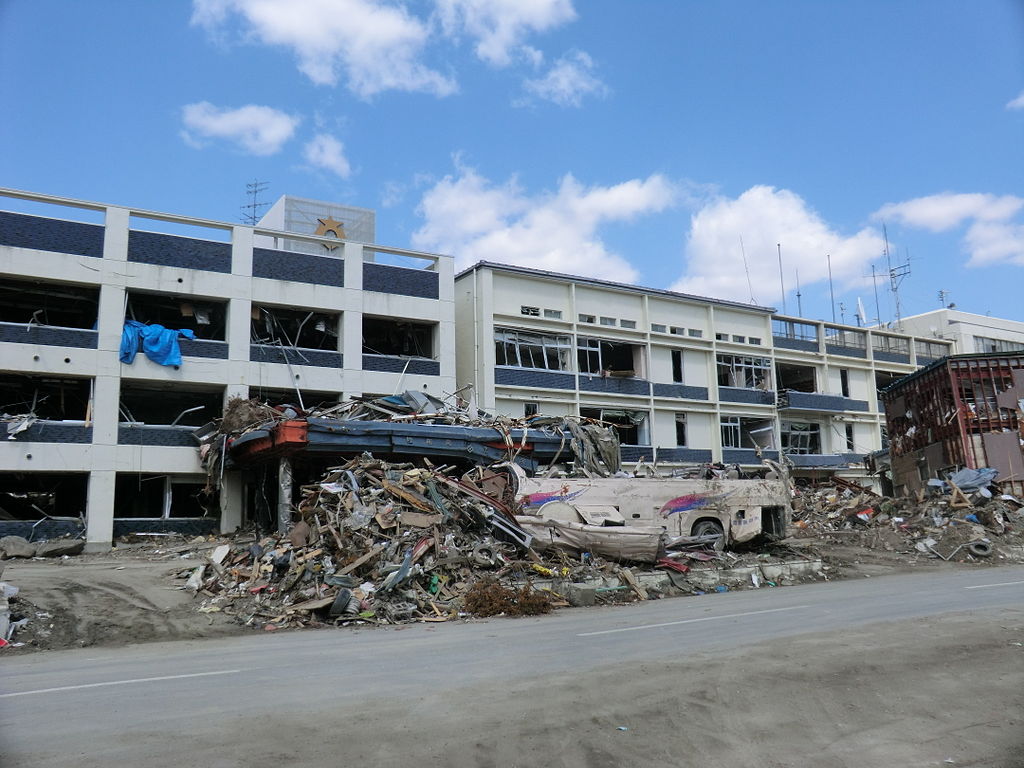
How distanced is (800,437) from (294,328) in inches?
1207

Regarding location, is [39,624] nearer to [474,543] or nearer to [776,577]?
[474,543]

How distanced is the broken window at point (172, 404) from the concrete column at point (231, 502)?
2894 millimetres

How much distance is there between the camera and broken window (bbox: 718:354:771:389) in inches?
1752

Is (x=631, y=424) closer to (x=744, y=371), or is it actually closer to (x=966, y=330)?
(x=744, y=371)

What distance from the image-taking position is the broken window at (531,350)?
36.4 meters

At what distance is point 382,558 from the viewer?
15891mm

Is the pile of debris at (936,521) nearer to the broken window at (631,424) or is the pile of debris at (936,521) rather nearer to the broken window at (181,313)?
the broken window at (631,424)

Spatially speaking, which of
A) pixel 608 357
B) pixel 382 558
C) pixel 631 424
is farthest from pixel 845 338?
pixel 382 558

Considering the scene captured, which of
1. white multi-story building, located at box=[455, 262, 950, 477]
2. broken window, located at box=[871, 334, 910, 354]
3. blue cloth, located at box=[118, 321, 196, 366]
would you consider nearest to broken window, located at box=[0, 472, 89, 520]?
blue cloth, located at box=[118, 321, 196, 366]

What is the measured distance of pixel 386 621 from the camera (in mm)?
14023

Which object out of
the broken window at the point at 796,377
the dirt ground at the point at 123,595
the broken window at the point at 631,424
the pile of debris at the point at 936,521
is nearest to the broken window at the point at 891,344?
the broken window at the point at 796,377

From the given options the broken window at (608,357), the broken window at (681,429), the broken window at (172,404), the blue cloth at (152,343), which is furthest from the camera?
the broken window at (681,429)

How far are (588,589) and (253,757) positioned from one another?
10.9 meters

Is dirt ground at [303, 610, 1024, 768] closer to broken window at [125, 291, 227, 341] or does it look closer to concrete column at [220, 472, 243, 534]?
concrete column at [220, 472, 243, 534]
